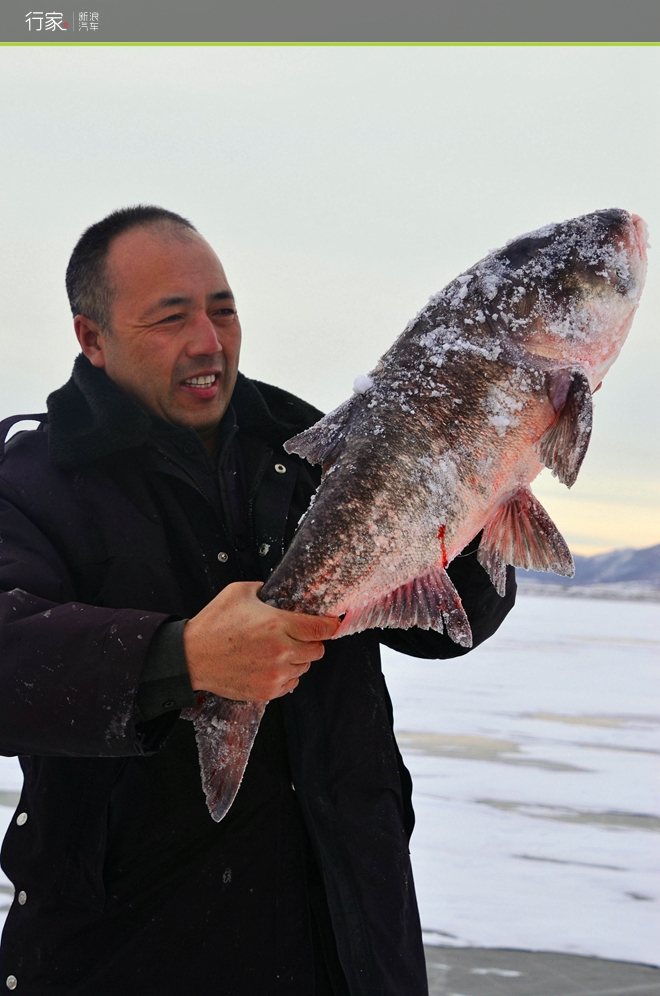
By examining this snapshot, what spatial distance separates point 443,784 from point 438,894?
1.46 metres

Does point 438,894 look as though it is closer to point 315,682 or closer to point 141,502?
point 315,682

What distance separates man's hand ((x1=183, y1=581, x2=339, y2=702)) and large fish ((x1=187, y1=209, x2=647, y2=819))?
5cm

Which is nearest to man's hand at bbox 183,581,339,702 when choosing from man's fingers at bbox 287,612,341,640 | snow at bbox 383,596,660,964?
man's fingers at bbox 287,612,341,640

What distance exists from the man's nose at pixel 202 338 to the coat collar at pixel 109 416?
188mm

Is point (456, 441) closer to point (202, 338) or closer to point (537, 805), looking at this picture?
point (202, 338)

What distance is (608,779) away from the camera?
5.81m

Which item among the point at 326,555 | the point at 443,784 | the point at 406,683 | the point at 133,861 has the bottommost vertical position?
the point at 406,683

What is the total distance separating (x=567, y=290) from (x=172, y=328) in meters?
0.91

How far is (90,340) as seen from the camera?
235cm

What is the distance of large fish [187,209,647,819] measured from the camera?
1.75 m

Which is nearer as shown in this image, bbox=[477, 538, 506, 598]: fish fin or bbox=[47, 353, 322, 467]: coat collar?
bbox=[477, 538, 506, 598]: fish fin

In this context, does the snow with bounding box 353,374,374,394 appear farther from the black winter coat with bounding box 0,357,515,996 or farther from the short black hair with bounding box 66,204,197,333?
the short black hair with bounding box 66,204,197,333

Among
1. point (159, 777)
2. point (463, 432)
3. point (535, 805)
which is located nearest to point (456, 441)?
→ point (463, 432)

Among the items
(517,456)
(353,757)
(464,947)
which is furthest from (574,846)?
(517,456)
